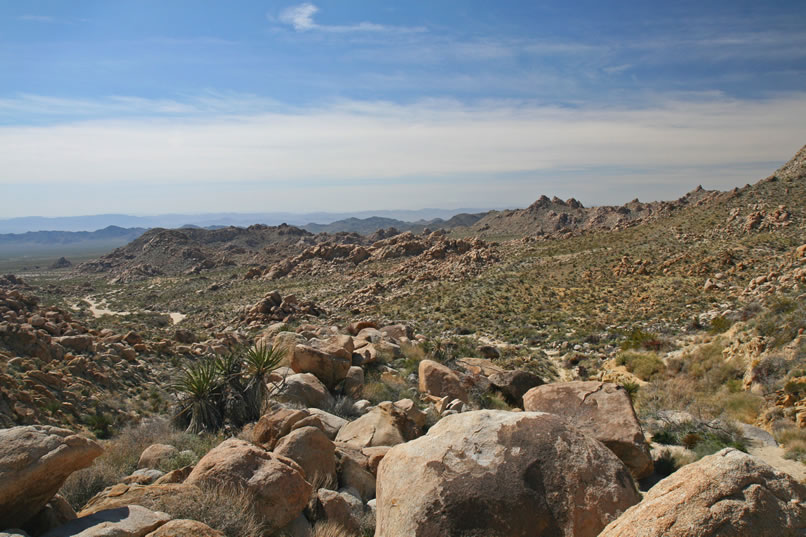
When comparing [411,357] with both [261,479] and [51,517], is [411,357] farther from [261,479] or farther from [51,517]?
[51,517]

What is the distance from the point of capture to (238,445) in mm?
5750

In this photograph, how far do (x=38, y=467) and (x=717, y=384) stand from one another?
1722 cm

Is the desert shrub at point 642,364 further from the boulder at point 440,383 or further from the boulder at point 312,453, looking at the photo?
the boulder at point 312,453

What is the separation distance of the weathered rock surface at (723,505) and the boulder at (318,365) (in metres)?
8.93

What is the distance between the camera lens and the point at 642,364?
60.0 ft

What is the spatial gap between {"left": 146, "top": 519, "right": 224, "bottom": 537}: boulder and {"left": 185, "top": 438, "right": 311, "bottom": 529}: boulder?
2.75 feet

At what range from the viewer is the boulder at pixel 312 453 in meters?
6.21

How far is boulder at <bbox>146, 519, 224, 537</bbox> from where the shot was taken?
4.06 metres

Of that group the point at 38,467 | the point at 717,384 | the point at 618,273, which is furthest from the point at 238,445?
the point at 618,273

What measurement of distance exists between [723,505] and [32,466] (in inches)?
231

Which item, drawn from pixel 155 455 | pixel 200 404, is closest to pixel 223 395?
pixel 200 404

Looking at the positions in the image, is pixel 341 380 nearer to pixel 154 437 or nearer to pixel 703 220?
pixel 154 437

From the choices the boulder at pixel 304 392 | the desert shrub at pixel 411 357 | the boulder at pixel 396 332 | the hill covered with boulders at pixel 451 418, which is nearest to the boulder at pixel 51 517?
the hill covered with boulders at pixel 451 418

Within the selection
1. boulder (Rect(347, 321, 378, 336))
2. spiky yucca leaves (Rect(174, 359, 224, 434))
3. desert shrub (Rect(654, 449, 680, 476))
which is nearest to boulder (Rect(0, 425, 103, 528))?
spiky yucca leaves (Rect(174, 359, 224, 434))
